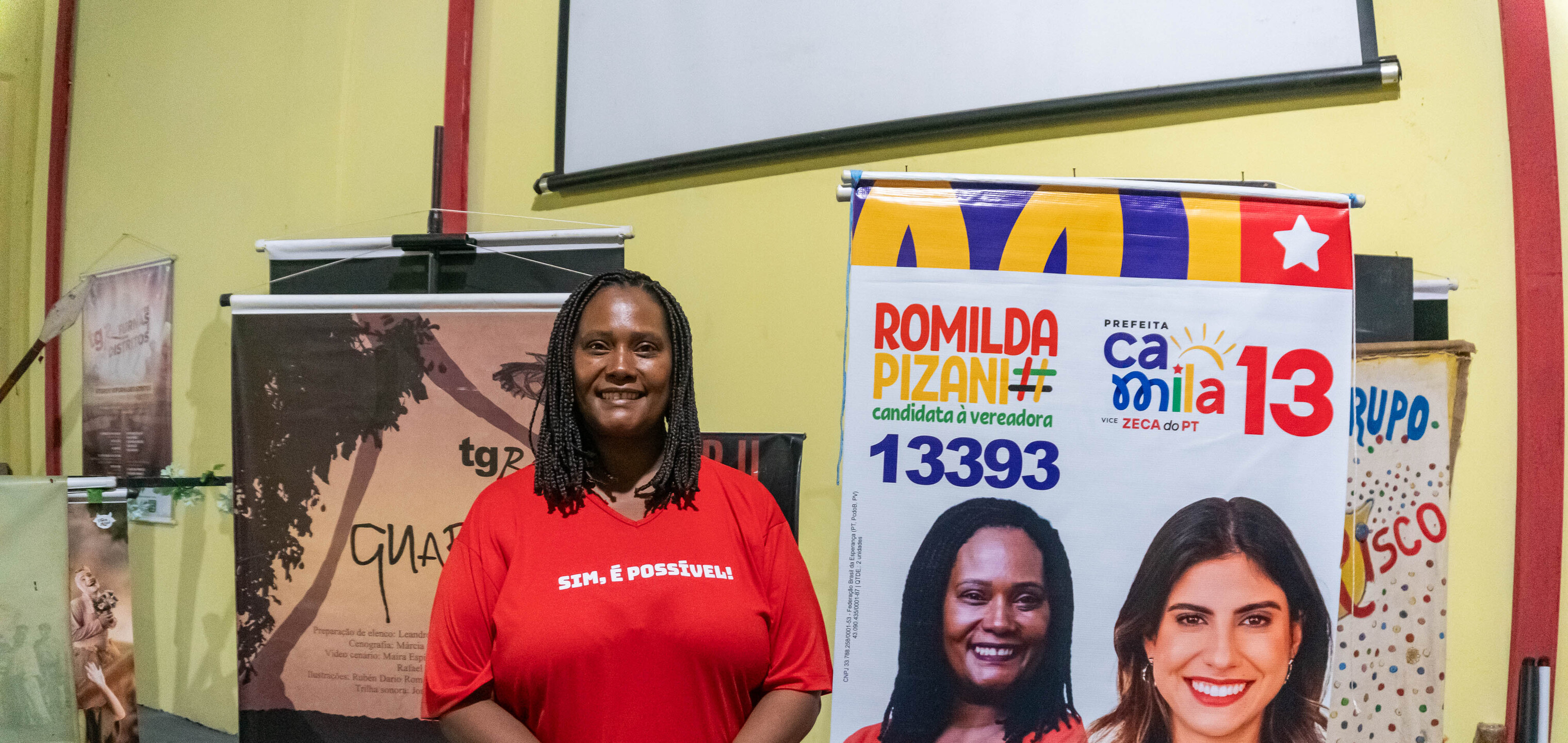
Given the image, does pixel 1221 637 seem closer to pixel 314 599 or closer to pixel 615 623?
pixel 615 623

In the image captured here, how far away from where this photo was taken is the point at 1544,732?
197 centimetres

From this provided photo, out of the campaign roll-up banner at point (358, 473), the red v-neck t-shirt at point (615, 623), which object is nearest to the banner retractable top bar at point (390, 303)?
the campaign roll-up banner at point (358, 473)

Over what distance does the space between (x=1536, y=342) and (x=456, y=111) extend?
2.98 m

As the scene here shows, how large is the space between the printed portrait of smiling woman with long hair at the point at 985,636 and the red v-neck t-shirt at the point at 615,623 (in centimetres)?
50

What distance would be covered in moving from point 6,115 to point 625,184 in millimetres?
2878

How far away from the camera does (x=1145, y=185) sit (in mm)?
1740

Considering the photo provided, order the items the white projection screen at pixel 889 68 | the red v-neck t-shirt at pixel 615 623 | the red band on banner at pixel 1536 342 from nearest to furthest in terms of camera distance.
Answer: the red v-neck t-shirt at pixel 615 623 → the red band on banner at pixel 1536 342 → the white projection screen at pixel 889 68

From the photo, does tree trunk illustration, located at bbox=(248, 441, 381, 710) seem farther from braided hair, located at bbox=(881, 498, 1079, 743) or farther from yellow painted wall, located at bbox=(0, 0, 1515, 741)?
braided hair, located at bbox=(881, 498, 1079, 743)

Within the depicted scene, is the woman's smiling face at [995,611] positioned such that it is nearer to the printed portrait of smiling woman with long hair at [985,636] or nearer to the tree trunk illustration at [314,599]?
the printed portrait of smiling woman with long hair at [985,636]

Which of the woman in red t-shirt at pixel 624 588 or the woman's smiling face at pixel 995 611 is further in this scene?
the woman's smiling face at pixel 995 611

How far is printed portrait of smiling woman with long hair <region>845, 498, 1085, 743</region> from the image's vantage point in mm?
1700

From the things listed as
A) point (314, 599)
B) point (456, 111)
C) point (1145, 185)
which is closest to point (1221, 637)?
point (1145, 185)

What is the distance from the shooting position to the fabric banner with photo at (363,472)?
226 cm

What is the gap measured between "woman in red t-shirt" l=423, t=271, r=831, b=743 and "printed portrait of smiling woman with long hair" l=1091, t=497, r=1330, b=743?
0.73 m
